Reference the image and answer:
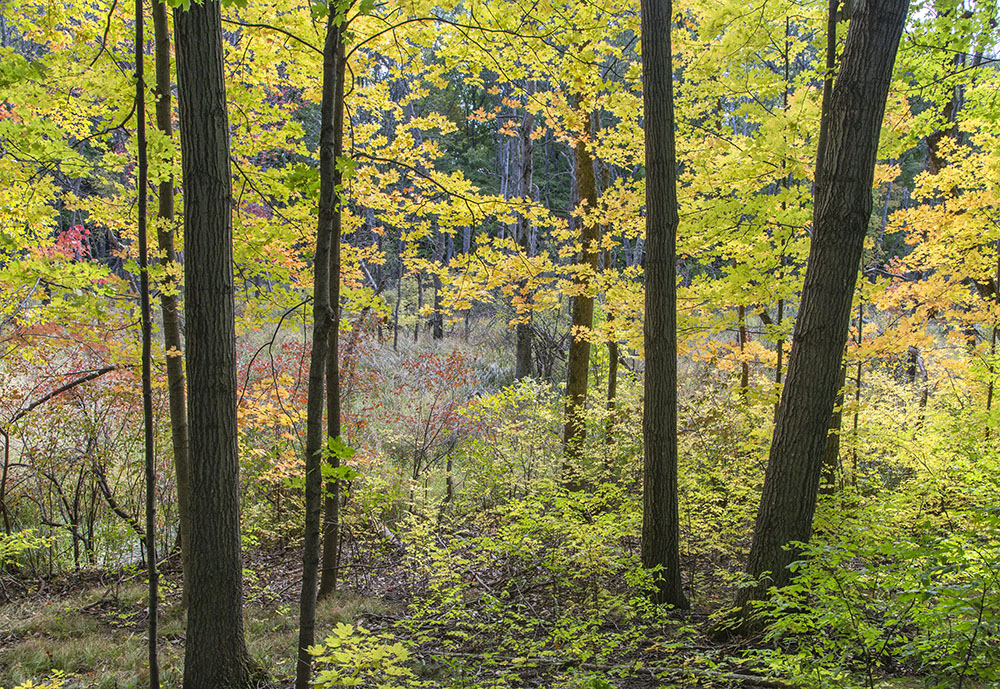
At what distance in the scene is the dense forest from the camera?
2.86 meters

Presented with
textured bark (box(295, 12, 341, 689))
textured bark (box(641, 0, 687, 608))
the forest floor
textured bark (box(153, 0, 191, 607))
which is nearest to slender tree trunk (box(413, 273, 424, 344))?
the forest floor

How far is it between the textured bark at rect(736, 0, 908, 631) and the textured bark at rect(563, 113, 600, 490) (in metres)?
4.27

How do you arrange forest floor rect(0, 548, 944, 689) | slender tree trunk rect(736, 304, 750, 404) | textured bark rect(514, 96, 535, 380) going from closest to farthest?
forest floor rect(0, 548, 944, 689) < slender tree trunk rect(736, 304, 750, 404) < textured bark rect(514, 96, 535, 380)

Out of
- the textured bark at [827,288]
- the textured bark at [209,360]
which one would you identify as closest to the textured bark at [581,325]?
the textured bark at [827,288]

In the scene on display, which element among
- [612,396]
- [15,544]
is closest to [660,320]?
[612,396]

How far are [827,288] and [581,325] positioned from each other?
489 centimetres

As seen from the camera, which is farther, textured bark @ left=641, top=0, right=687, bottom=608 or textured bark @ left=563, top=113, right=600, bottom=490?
textured bark @ left=563, top=113, right=600, bottom=490

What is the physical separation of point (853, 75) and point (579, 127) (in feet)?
14.3

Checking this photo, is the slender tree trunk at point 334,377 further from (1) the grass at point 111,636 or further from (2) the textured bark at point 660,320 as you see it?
(2) the textured bark at point 660,320

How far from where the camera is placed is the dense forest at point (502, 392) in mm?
2855

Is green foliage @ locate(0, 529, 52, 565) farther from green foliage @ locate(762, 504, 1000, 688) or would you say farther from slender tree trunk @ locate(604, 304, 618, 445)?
slender tree trunk @ locate(604, 304, 618, 445)

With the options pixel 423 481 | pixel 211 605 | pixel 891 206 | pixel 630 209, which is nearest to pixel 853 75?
pixel 630 209

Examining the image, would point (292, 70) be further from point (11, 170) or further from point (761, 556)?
point (761, 556)

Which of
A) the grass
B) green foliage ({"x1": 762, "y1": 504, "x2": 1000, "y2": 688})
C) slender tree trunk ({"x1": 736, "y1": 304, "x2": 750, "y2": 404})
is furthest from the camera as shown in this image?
slender tree trunk ({"x1": 736, "y1": 304, "x2": 750, "y2": 404})
